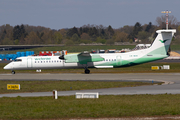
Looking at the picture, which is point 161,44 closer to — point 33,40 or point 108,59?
point 108,59

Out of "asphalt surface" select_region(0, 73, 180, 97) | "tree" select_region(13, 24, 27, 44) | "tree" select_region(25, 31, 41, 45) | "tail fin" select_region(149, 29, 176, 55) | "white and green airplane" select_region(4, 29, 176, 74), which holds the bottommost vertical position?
"asphalt surface" select_region(0, 73, 180, 97)

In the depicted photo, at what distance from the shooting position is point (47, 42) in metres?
158

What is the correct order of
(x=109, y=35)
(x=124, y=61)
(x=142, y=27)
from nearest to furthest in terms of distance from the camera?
(x=124, y=61)
(x=109, y=35)
(x=142, y=27)

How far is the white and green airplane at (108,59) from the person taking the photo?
39566 millimetres

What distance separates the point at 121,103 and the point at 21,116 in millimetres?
6495

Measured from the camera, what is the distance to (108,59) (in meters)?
40.0

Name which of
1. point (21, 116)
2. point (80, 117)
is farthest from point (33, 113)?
point (80, 117)

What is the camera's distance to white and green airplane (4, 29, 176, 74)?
39.6m

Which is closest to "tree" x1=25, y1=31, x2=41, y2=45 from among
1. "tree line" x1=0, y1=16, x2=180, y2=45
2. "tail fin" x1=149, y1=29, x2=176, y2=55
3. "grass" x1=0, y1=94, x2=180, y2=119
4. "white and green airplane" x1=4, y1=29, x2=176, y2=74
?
"tree line" x1=0, y1=16, x2=180, y2=45

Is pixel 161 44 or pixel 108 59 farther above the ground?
pixel 161 44

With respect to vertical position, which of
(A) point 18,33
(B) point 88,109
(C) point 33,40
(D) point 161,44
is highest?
(A) point 18,33

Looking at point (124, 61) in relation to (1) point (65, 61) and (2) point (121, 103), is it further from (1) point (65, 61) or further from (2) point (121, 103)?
(2) point (121, 103)

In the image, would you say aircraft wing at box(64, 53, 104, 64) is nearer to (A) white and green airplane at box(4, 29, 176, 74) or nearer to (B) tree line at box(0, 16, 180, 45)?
(A) white and green airplane at box(4, 29, 176, 74)

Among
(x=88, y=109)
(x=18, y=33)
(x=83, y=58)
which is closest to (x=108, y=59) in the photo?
(x=83, y=58)
